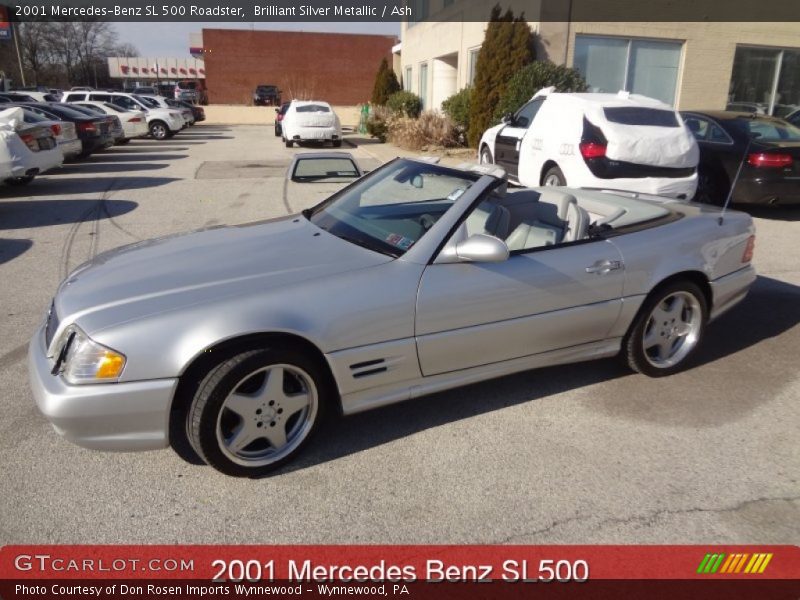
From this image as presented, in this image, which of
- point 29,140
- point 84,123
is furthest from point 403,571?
point 84,123

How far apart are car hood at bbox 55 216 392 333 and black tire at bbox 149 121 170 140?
74.8 feet

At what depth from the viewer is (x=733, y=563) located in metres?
2.58

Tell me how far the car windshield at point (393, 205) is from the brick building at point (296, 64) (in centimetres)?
4840

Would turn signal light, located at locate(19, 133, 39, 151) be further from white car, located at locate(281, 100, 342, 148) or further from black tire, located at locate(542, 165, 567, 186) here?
white car, located at locate(281, 100, 342, 148)

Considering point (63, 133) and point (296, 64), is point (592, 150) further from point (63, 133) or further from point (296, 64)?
point (296, 64)

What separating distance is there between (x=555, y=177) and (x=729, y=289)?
460 cm

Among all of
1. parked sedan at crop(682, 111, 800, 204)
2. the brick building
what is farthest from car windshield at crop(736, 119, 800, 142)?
the brick building

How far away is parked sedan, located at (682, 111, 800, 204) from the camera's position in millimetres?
8547

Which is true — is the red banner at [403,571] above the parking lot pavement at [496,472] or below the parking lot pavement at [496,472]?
below

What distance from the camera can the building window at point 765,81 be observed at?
1727 centimetres

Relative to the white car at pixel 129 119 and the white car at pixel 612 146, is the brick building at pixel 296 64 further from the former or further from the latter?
the white car at pixel 612 146

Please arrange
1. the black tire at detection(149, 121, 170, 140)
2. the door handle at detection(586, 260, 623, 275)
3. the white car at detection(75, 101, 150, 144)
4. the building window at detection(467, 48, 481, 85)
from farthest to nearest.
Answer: the black tire at detection(149, 121, 170, 140)
the white car at detection(75, 101, 150, 144)
the building window at detection(467, 48, 481, 85)
the door handle at detection(586, 260, 623, 275)

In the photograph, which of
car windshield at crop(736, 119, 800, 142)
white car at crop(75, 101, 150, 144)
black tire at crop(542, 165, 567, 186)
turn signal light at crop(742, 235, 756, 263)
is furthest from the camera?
white car at crop(75, 101, 150, 144)

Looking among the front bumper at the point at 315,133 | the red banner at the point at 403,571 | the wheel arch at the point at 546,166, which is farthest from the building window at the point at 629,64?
the red banner at the point at 403,571
